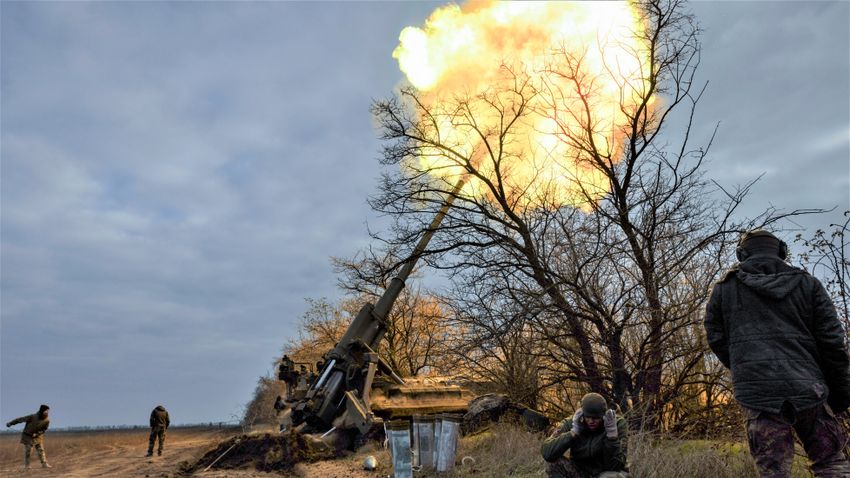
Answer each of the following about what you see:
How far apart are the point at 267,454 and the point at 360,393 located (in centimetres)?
292

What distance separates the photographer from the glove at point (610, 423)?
203 inches

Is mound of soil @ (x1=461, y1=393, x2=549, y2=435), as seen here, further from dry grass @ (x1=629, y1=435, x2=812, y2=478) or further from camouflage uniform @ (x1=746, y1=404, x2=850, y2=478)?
camouflage uniform @ (x1=746, y1=404, x2=850, y2=478)

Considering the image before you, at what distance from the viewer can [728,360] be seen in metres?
4.87

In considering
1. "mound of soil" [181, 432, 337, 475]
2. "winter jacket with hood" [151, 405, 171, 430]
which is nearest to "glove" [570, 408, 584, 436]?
"mound of soil" [181, 432, 337, 475]

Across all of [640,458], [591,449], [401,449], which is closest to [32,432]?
[401,449]

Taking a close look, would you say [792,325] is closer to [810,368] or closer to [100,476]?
[810,368]

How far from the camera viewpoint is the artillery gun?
14055 millimetres

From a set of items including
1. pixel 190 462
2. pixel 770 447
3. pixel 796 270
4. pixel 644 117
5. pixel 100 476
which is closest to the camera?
pixel 770 447

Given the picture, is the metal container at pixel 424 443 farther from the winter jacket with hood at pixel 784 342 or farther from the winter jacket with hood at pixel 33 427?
the winter jacket with hood at pixel 33 427

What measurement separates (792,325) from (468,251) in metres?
7.44

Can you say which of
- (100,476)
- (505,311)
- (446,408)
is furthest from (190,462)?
(505,311)

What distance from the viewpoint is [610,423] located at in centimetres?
515

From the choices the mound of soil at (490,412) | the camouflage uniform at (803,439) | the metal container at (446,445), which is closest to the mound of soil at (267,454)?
the mound of soil at (490,412)

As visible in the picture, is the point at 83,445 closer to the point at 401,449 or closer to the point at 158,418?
the point at 158,418
